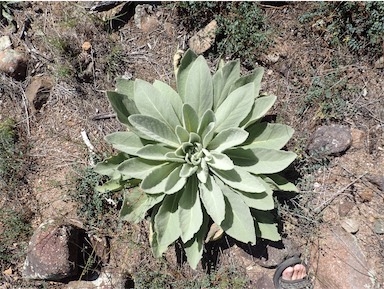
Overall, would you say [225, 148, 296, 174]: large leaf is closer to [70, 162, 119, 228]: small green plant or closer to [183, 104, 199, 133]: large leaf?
[183, 104, 199, 133]: large leaf

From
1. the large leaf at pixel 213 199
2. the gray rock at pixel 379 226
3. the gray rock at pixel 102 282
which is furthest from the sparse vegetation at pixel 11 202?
the gray rock at pixel 379 226

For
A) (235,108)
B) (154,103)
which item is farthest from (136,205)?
(235,108)

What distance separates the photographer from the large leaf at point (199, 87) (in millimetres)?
2582

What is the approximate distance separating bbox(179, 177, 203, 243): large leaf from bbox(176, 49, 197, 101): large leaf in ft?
2.05

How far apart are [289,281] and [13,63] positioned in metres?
2.99

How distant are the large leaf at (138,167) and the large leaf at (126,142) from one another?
0.08 meters

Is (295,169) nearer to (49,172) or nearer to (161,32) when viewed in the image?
(161,32)

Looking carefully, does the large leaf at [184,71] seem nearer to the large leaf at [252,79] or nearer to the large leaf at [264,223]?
the large leaf at [252,79]

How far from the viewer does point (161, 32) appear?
3.49m

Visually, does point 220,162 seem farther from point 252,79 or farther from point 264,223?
point 264,223

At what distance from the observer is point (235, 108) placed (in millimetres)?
2615

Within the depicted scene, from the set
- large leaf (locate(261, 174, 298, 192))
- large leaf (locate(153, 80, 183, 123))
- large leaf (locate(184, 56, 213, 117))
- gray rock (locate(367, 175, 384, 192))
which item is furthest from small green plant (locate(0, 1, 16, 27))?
gray rock (locate(367, 175, 384, 192))

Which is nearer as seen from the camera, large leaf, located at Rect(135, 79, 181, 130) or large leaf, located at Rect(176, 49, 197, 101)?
large leaf, located at Rect(135, 79, 181, 130)

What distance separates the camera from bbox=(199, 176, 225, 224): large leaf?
2527 millimetres
